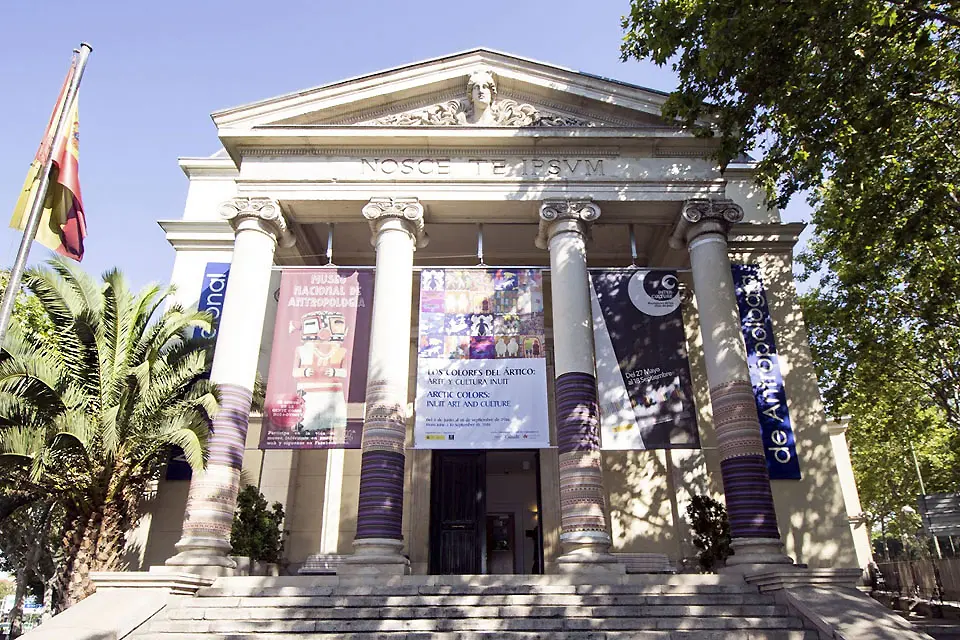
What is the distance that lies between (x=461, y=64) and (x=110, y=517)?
41.4 ft

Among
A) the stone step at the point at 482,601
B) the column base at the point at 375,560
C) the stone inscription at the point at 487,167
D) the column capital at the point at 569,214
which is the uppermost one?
the stone inscription at the point at 487,167

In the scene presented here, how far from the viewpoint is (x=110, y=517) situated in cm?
1267

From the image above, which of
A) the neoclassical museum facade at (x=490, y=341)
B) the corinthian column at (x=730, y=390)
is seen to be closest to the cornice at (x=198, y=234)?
the neoclassical museum facade at (x=490, y=341)

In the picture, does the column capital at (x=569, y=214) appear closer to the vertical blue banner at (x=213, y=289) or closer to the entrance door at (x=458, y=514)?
the entrance door at (x=458, y=514)

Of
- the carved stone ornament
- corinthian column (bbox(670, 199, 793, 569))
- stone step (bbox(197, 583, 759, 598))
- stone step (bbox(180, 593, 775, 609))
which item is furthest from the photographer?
the carved stone ornament

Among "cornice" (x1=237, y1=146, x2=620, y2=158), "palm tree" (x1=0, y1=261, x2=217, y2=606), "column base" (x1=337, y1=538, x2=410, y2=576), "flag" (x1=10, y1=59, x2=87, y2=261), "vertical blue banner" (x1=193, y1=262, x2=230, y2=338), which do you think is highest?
"cornice" (x1=237, y1=146, x2=620, y2=158)

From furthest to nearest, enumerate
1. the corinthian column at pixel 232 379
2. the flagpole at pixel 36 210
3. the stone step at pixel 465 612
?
the corinthian column at pixel 232 379 → the stone step at pixel 465 612 → the flagpole at pixel 36 210

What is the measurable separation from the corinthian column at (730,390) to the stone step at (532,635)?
263 centimetres

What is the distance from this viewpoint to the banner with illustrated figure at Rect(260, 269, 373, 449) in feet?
44.5

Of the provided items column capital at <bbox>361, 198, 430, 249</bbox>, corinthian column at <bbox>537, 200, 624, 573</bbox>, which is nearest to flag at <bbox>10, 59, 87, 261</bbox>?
column capital at <bbox>361, 198, 430, 249</bbox>

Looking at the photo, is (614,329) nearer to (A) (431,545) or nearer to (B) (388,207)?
(B) (388,207)

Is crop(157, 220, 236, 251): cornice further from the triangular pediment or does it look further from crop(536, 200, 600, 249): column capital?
crop(536, 200, 600, 249): column capital

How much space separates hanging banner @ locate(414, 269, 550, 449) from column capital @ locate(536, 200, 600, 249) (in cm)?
129

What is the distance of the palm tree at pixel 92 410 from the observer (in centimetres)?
1239
